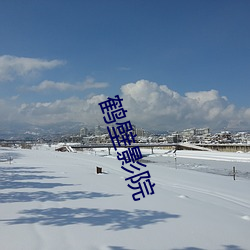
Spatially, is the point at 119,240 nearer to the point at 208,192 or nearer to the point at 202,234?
the point at 202,234

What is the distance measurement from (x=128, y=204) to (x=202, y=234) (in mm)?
3115

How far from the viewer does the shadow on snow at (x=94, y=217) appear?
6.33 metres

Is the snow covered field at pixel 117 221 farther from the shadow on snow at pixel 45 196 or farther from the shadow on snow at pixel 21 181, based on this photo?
the shadow on snow at pixel 21 181

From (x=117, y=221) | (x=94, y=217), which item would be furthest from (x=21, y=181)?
(x=117, y=221)

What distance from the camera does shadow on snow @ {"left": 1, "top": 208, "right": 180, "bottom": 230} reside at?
20.8 feet

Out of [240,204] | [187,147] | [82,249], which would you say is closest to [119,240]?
[82,249]

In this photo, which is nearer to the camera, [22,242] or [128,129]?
[22,242]

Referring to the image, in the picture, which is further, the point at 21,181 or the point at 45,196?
the point at 21,181

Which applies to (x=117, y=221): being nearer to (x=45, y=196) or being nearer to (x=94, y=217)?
(x=94, y=217)

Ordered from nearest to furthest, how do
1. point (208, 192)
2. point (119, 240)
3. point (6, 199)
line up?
1. point (119, 240)
2. point (6, 199)
3. point (208, 192)

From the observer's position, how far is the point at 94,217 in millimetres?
6926

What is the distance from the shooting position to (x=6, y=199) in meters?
8.64

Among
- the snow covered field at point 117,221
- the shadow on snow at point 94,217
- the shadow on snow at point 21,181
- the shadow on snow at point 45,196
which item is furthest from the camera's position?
the shadow on snow at point 21,181

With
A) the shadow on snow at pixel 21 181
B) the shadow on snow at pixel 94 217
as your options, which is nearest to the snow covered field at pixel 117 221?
the shadow on snow at pixel 94 217
